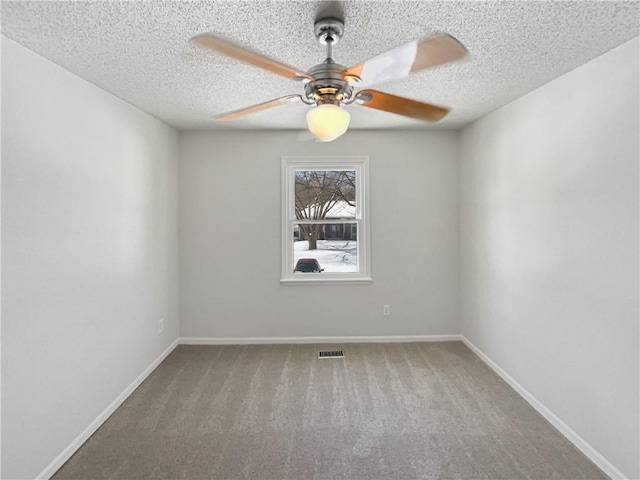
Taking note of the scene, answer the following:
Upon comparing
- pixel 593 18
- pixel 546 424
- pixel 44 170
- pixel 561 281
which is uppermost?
pixel 593 18

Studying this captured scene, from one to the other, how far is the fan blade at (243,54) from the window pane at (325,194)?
2504 mm

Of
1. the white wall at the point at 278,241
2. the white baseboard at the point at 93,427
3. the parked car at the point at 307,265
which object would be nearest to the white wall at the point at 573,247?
the white wall at the point at 278,241

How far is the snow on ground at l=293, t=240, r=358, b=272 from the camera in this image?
4.16 meters

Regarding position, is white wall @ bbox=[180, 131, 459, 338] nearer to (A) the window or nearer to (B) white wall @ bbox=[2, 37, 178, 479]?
(A) the window

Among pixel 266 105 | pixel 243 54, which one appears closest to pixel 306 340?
pixel 266 105

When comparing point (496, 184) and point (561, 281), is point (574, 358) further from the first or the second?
point (496, 184)

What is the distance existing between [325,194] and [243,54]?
2.70 metres

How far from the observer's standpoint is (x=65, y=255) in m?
2.19

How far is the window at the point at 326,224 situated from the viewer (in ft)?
13.4

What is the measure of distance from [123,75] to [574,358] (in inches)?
133

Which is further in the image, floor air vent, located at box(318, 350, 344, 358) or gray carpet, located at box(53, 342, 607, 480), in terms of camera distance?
floor air vent, located at box(318, 350, 344, 358)

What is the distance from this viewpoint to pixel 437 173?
13.4 feet

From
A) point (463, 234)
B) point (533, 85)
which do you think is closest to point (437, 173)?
point (463, 234)

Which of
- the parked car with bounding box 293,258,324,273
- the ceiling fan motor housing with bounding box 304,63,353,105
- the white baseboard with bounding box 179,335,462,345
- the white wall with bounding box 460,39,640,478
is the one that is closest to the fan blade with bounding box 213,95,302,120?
the ceiling fan motor housing with bounding box 304,63,353,105
